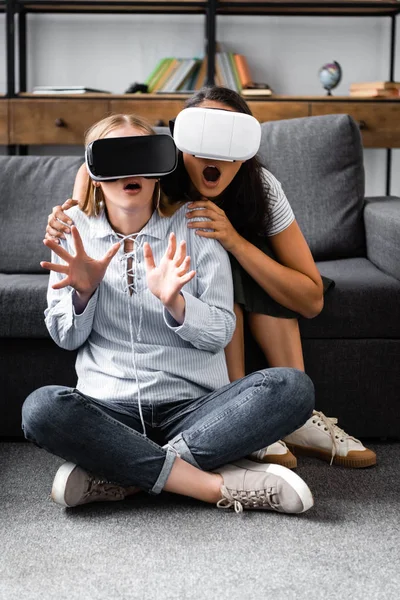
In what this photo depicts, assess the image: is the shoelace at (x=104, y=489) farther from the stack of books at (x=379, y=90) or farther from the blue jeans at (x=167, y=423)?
the stack of books at (x=379, y=90)

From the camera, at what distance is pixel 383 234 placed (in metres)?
1.96

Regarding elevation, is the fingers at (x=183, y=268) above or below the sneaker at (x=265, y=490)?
above

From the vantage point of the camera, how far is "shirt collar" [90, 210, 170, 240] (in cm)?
150

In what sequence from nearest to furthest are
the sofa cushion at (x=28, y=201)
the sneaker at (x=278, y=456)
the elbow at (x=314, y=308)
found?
the sneaker at (x=278, y=456) → the elbow at (x=314, y=308) → the sofa cushion at (x=28, y=201)

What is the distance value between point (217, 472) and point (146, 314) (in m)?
0.31

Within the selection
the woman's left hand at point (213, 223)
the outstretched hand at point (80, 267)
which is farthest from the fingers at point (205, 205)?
the outstretched hand at point (80, 267)

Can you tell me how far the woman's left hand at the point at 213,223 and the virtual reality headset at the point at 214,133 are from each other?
11 cm

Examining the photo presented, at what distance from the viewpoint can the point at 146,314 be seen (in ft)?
4.84

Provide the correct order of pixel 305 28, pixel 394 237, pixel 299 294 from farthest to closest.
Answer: pixel 305 28
pixel 394 237
pixel 299 294

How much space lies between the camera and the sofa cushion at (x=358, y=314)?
1736 mm

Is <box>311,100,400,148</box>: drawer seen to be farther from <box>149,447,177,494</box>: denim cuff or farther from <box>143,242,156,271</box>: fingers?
<box>149,447,177,494</box>: denim cuff

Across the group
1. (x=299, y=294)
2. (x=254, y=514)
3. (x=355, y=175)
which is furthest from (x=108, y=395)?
(x=355, y=175)

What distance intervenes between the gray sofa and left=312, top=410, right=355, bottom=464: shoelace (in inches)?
3.7

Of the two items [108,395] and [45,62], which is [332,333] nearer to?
[108,395]
